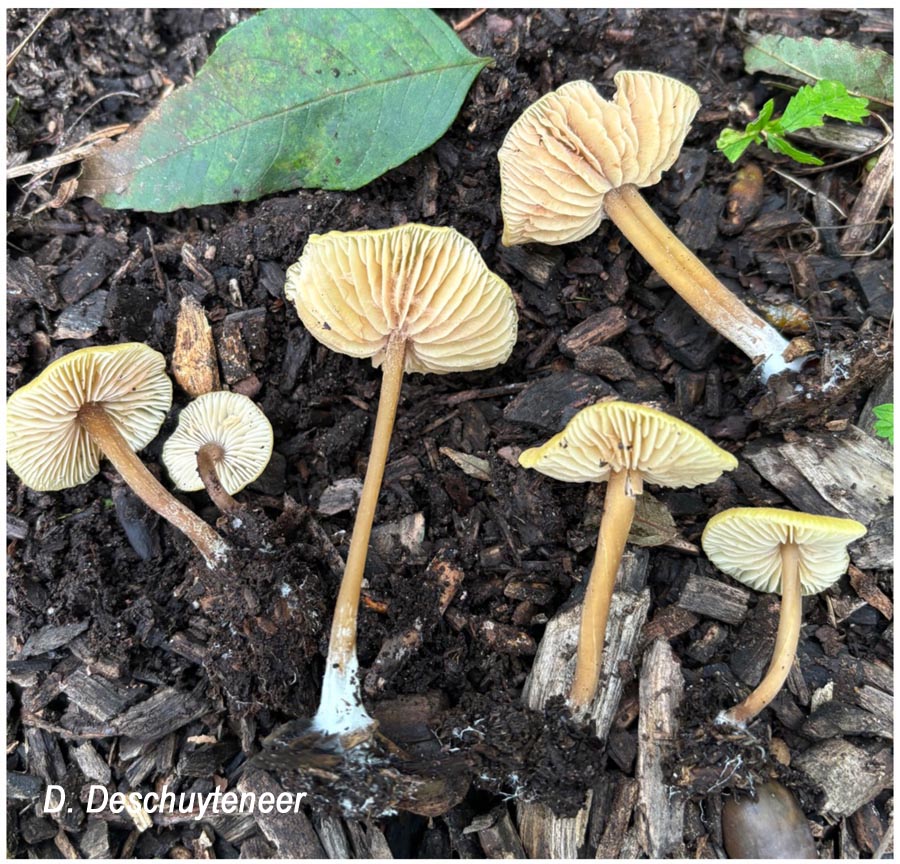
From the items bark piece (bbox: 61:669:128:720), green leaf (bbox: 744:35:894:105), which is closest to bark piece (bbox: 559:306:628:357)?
green leaf (bbox: 744:35:894:105)

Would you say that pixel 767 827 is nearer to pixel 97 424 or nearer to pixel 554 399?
pixel 554 399

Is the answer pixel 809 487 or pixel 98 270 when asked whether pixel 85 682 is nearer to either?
pixel 98 270

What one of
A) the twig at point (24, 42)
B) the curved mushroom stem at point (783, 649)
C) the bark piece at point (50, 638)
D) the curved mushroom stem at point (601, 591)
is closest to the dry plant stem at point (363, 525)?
the curved mushroom stem at point (601, 591)

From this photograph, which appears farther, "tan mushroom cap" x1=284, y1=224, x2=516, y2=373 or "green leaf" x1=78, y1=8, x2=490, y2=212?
"green leaf" x1=78, y1=8, x2=490, y2=212

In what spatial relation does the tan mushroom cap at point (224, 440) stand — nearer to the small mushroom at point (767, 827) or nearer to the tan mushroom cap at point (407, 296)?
the tan mushroom cap at point (407, 296)

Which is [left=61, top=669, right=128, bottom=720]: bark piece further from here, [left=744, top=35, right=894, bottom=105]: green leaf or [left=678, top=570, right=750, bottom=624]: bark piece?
[left=744, top=35, right=894, bottom=105]: green leaf

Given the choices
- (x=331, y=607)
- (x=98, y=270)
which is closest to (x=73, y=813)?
(x=331, y=607)

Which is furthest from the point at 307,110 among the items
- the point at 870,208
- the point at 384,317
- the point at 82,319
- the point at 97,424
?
the point at 870,208
